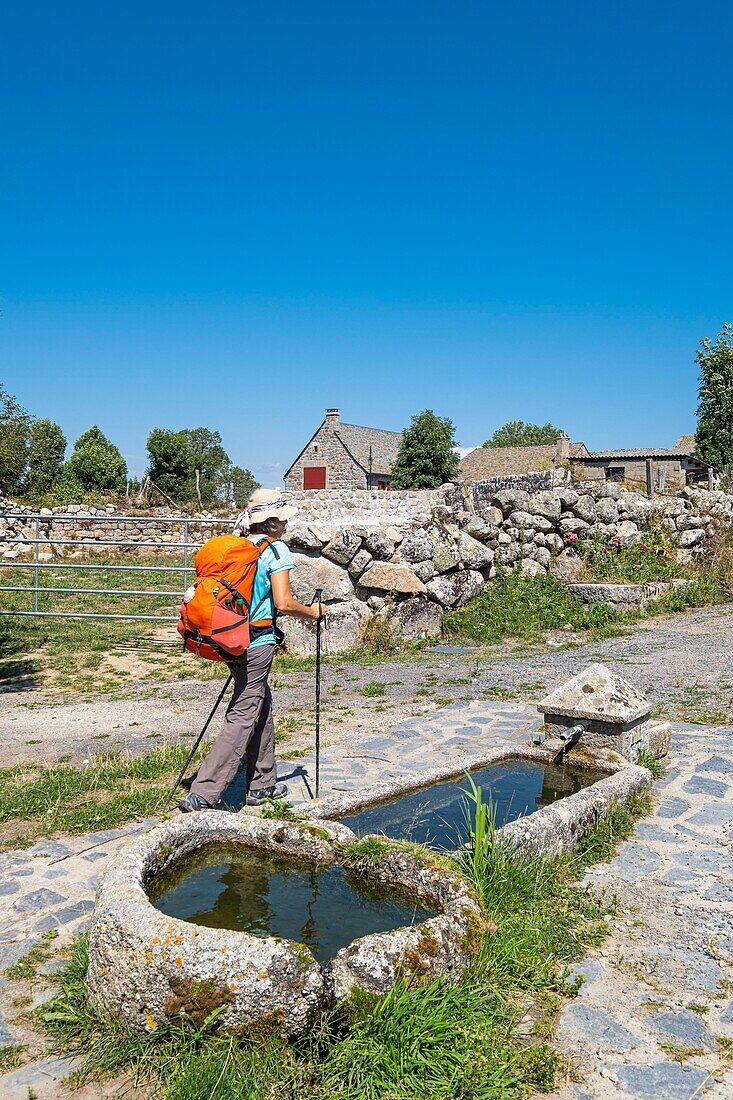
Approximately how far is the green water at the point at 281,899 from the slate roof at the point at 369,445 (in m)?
42.1

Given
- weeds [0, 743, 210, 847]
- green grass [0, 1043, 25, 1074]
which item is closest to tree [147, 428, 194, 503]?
weeds [0, 743, 210, 847]

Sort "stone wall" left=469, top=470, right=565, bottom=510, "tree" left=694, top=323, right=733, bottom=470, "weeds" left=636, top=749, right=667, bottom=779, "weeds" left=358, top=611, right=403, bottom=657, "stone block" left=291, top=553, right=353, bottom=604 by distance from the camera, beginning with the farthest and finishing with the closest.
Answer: "tree" left=694, top=323, right=733, bottom=470, "stone wall" left=469, top=470, right=565, bottom=510, "stone block" left=291, top=553, right=353, bottom=604, "weeds" left=358, top=611, right=403, bottom=657, "weeds" left=636, top=749, right=667, bottom=779

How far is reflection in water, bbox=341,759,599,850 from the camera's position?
15.0ft

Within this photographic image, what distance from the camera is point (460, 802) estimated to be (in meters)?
5.08

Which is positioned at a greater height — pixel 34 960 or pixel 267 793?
pixel 267 793

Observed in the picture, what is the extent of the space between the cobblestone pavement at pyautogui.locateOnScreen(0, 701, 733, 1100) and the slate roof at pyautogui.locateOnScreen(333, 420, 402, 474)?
40.5 meters

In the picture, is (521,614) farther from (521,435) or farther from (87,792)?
(521,435)

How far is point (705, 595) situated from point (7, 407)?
18.1 m

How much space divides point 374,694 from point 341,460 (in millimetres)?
38265

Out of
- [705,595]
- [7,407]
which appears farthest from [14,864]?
[7,407]

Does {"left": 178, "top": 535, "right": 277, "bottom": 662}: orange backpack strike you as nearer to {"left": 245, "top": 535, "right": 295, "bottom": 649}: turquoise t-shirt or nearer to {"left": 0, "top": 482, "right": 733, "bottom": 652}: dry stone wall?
{"left": 245, "top": 535, "right": 295, "bottom": 649}: turquoise t-shirt

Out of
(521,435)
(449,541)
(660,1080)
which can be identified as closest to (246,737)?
(660,1080)

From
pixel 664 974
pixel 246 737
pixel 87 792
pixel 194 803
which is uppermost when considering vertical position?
pixel 246 737

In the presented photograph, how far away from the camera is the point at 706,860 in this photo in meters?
4.46
